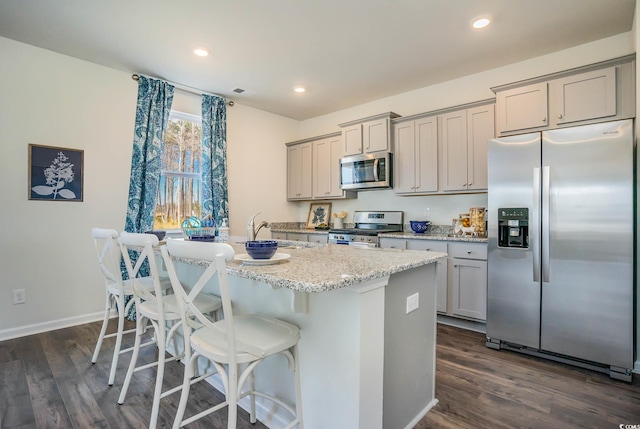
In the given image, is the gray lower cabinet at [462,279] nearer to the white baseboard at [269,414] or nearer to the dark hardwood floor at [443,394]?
the dark hardwood floor at [443,394]

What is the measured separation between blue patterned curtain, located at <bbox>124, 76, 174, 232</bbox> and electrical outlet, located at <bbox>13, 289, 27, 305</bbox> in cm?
103

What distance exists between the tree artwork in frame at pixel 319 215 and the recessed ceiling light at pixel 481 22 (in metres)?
3.11

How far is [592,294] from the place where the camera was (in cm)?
238

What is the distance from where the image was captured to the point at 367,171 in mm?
4238

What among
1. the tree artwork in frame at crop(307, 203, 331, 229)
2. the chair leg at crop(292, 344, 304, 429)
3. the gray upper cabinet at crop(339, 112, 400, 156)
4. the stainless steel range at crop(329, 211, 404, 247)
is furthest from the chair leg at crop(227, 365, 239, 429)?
the tree artwork in frame at crop(307, 203, 331, 229)

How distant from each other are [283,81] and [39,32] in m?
2.32

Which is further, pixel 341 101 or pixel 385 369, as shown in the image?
pixel 341 101

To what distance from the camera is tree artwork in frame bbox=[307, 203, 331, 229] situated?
5184 mm

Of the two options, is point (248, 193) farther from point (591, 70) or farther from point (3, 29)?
point (591, 70)

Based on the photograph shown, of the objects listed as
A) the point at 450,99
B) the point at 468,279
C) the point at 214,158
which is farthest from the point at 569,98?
the point at 214,158

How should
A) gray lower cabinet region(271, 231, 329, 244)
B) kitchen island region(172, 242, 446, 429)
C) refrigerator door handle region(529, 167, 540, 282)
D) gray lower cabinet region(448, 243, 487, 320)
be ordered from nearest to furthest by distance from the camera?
kitchen island region(172, 242, 446, 429), refrigerator door handle region(529, 167, 540, 282), gray lower cabinet region(448, 243, 487, 320), gray lower cabinet region(271, 231, 329, 244)

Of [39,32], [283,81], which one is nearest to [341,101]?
[283,81]

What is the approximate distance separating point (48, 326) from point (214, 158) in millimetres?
2515

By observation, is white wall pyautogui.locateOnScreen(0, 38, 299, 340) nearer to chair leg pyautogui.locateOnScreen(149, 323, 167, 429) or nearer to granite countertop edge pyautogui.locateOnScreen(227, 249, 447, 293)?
chair leg pyautogui.locateOnScreen(149, 323, 167, 429)
